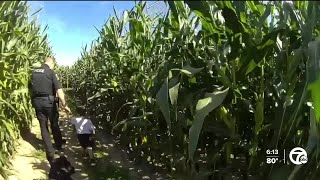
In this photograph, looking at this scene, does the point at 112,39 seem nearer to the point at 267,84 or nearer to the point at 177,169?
the point at 177,169

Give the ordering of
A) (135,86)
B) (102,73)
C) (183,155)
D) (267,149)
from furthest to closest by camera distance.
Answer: (102,73) < (135,86) < (183,155) < (267,149)

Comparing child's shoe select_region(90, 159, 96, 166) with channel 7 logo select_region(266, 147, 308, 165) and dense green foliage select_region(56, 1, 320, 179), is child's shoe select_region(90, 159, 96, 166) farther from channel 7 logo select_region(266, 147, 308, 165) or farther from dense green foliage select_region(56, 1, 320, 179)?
channel 7 logo select_region(266, 147, 308, 165)

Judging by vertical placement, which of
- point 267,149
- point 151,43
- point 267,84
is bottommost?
point 267,149

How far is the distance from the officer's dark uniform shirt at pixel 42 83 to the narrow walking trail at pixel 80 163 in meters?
0.62

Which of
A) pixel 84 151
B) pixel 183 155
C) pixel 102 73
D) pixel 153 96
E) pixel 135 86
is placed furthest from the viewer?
pixel 102 73

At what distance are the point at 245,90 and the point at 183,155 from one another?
2.90ft

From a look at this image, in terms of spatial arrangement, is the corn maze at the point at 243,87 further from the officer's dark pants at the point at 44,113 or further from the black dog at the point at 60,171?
the officer's dark pants at the point at 44,113

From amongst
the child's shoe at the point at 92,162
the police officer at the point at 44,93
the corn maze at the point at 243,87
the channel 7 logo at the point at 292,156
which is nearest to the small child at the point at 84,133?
the child's shoe at the point at 92,162

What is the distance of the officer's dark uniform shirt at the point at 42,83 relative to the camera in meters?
4.59

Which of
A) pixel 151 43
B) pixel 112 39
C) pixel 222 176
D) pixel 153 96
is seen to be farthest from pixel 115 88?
pixel 222 176

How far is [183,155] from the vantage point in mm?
2984

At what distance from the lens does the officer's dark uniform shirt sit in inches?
181

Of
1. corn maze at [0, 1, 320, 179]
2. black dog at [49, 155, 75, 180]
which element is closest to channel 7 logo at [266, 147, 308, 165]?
corn maze at [0, 1, 320, 179]

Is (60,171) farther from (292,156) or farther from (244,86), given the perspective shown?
(292,156)
